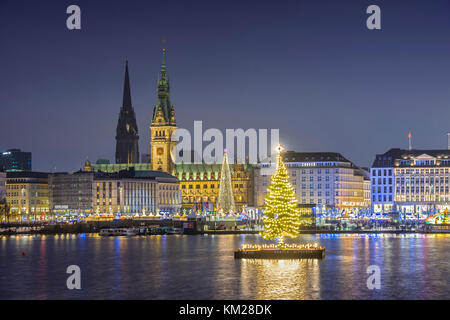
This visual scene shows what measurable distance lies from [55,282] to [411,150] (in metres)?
134

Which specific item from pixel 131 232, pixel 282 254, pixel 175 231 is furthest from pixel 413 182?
pixel 282 254

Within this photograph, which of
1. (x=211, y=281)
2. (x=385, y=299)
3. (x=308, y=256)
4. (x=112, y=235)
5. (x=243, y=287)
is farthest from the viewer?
(x=112, y=235)

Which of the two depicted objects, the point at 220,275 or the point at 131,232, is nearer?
the point at 220,275

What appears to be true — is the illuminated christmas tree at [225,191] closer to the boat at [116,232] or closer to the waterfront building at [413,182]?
the boat at [116,232]

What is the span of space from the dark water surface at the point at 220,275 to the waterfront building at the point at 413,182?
8538 cm

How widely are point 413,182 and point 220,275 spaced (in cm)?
12211

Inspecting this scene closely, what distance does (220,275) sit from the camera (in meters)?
69.3

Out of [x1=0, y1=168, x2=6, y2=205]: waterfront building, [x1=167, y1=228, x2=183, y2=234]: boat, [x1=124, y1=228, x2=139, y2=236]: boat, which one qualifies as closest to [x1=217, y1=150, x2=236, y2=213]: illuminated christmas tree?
[x1=167, y1=228, x2=183, y2=234]: boat

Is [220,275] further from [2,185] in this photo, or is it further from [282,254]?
[2,185]

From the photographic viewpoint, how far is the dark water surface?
58.4 m

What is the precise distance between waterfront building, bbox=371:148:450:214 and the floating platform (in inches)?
4354

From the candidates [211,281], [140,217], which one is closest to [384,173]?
[140,217]
